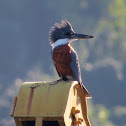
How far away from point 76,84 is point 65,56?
3.36 ft

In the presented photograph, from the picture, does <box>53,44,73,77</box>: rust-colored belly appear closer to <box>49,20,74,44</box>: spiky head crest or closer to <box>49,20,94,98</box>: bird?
<box>49,20,94,98</box>: bird

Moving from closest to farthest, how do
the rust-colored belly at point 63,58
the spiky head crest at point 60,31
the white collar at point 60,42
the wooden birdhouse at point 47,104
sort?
the wooden birdhouse at point 47,104 < the rust-colored belly at point 63,58 < the white collar at point 60,42 < the spiky head crest at point 60,31

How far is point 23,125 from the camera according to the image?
221 inches

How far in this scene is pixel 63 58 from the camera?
21.7 feet

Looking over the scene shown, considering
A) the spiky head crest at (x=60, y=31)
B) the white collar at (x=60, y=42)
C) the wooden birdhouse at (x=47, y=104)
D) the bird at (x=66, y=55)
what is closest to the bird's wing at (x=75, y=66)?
the bird at (x=66, y=55)

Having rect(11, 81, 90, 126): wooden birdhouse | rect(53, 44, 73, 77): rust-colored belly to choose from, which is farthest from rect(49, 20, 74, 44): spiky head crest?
rect(11, 81, 90, 126): wooden birdhouse

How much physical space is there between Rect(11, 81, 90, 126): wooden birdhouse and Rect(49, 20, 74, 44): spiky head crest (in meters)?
1.49

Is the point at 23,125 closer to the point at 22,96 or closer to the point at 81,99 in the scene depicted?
the point at 22,96

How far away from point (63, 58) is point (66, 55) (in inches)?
3.4

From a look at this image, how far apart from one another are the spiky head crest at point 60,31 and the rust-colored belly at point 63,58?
0.34 meters

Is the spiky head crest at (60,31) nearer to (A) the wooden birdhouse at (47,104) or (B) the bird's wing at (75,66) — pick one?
(B) the bird's wing at (75,66)

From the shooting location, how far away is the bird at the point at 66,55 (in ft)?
21.7

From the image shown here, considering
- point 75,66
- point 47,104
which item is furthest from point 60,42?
point 47,104

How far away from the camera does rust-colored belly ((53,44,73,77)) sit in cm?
661
